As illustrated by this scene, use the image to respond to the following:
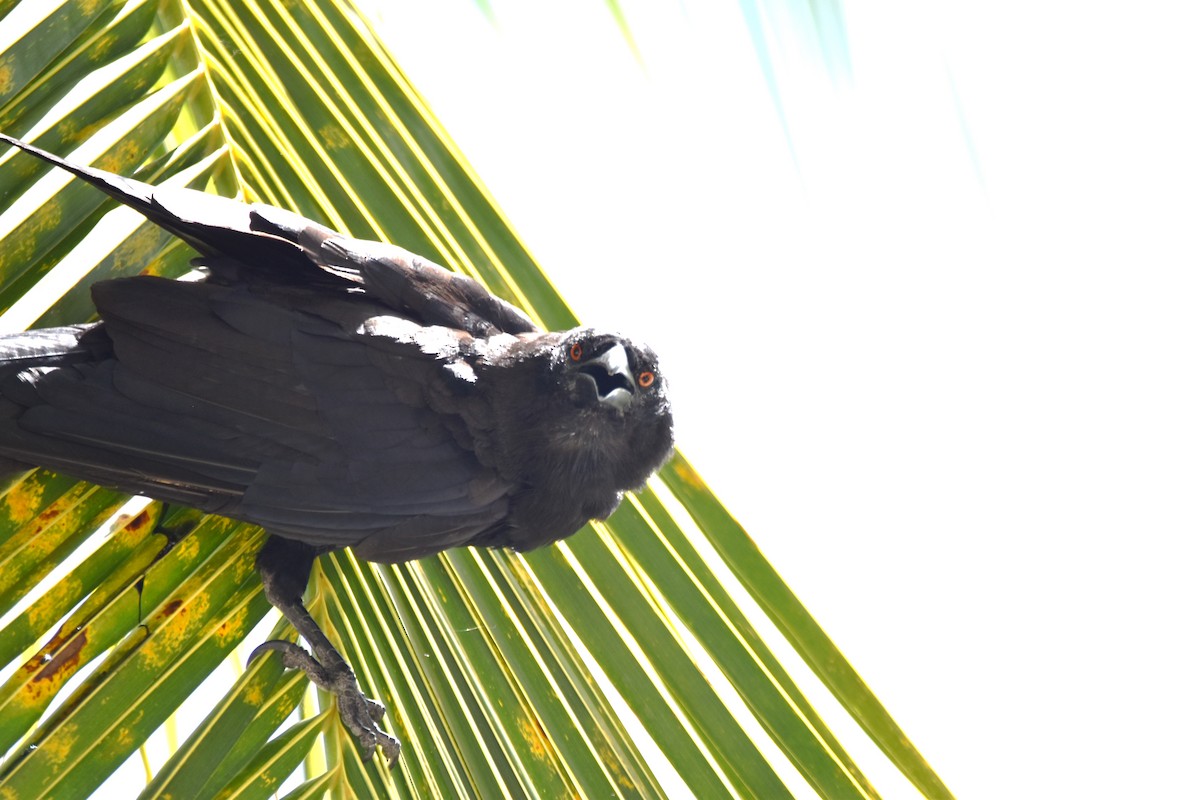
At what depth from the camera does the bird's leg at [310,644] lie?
2221 millimetres

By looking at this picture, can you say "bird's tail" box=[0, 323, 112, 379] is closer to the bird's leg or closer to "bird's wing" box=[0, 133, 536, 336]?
"bird's wing" box=[0, 133, 536, 336]

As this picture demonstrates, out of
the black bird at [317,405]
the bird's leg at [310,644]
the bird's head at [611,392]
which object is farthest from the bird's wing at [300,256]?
the bird's leg at [310,644]

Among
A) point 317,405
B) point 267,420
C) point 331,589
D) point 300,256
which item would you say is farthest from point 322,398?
point 331,589

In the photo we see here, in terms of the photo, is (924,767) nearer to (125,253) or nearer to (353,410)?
(353,410)

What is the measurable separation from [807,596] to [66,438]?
148cm

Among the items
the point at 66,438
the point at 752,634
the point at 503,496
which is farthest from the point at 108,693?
the point at 752,634

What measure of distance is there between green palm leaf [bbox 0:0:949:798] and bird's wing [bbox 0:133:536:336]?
9 centimetres

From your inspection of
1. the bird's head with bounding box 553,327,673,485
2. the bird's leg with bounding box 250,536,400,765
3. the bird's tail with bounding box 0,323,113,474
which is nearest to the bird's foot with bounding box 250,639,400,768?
the bird's leg with bounding box 250,536,400,765

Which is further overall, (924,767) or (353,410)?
(353,410)

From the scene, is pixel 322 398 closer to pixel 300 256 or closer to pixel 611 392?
pixel 300 256

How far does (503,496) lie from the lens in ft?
8.18

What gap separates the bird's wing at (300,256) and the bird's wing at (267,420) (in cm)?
6

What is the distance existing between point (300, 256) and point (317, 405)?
33cm

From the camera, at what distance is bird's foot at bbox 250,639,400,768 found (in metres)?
2.17
